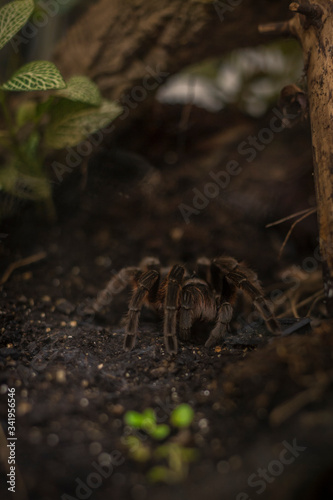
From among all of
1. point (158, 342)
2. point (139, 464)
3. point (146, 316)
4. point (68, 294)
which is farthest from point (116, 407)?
point (68, 294)

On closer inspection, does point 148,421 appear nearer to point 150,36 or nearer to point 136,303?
point 136,303

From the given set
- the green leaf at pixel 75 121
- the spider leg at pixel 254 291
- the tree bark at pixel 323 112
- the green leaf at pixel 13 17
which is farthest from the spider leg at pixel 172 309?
the green leaf at pixel 13 17

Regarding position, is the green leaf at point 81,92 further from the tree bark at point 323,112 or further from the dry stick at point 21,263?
the tree bark at point 323,112

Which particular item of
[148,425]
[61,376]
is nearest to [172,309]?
[61,376]

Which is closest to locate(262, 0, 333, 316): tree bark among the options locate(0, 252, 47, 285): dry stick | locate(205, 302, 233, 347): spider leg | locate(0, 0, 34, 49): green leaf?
locate(205, 302, 233, 347): spider leg

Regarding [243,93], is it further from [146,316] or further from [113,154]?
[146,316]

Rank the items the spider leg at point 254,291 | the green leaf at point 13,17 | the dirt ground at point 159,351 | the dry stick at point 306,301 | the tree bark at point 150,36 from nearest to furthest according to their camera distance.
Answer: the dirt ground at point 159,351
the spider leg at point 254,291
the green leaf at point 13,17
the dry stick at point 306,301
the tree bark at point 150,36
